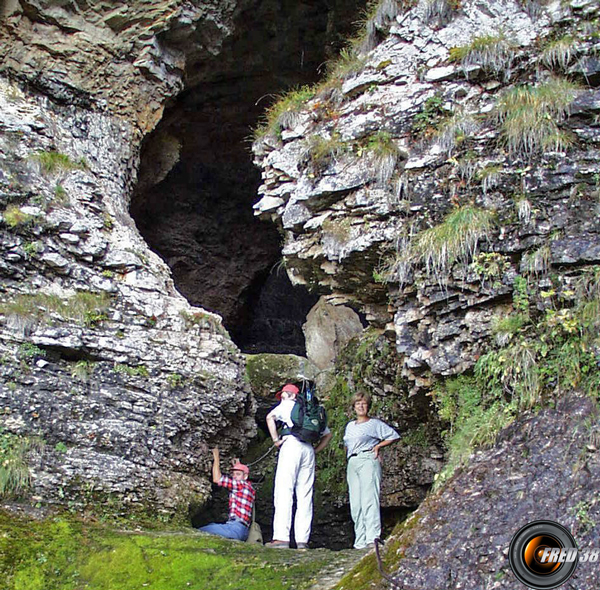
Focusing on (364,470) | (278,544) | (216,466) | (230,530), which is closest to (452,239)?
(364,470)

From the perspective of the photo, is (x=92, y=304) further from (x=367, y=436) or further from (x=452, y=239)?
(x=452, y=239)

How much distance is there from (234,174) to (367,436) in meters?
7.80

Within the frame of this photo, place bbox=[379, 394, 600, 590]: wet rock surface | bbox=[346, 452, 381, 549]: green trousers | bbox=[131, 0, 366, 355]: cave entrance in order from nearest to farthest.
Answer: bbox=[379, 394, 600, 590]: wet rock surface, bbox=[346, 452, 381, 549]: green trousers, bbox=[131, 0, 366, 355]: cave entrance

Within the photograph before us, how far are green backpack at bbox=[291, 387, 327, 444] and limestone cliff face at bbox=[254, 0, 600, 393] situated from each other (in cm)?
109

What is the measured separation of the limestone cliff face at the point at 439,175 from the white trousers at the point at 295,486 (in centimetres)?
145

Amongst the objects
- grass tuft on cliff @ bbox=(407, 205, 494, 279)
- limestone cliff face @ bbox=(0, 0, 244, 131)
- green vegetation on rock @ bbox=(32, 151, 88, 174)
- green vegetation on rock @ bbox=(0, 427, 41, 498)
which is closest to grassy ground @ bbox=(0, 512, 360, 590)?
green vegetation on rock @ bbox=(0, 427, 41, 498)

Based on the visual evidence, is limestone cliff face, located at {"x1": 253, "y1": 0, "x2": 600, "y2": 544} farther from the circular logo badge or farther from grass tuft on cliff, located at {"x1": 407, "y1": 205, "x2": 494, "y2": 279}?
the circular logo badge

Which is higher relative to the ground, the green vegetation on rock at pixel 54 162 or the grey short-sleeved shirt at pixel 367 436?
the green vegetation on rock at pixel 54 162

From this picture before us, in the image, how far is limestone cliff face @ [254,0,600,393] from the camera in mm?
6039

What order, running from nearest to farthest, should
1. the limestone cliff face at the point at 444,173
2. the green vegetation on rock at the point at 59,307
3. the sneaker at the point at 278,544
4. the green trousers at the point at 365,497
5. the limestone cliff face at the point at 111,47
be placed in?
the limestone cliff face at the point at 444,173
the sneaker at the point at 278,544
the green trousers at the point at 365,497
the green vegetation on rock at the point at 59,307
the limestone cliff face at the point at 111,47

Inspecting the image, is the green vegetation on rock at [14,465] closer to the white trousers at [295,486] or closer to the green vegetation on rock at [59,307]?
the green vegetation on rock at [59,307]

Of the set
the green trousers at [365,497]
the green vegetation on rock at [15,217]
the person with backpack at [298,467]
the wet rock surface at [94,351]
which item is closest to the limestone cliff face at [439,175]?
the green trousers at [365,497]

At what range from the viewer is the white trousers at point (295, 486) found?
6.49 metres

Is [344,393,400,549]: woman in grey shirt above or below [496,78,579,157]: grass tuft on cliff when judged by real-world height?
below
